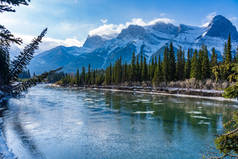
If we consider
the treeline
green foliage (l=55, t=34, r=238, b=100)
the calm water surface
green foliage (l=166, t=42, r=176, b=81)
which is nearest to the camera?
the calm water surface

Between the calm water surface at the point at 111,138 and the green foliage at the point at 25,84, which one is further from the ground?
the green foliage at the point at 25,84

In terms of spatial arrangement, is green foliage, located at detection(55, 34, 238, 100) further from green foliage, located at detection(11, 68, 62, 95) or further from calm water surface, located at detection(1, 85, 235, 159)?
green foliage, located at detection(11, 68, 62, 95)

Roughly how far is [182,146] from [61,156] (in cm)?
786

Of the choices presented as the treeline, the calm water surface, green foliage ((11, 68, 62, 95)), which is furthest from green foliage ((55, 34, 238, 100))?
green foliage ((11, 68, 62, 95))

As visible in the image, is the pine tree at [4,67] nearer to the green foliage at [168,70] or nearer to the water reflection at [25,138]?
the water reflection at [25,138]

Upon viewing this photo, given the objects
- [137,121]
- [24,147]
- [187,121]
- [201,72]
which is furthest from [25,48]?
[201,72]

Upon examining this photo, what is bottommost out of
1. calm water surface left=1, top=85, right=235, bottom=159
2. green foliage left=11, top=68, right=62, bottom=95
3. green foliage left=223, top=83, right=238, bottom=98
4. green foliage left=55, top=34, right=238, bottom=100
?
calm water surface left=1, top=85, right=235, bottom=159

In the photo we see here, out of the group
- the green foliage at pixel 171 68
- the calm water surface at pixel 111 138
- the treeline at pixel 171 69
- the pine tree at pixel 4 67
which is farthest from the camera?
the green foliage at pixel 171 68

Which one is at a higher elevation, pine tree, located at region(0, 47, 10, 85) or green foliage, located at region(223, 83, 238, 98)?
pine tree, located at region(0, 47, 10, 85)

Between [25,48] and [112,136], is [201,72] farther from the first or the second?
[25,48]

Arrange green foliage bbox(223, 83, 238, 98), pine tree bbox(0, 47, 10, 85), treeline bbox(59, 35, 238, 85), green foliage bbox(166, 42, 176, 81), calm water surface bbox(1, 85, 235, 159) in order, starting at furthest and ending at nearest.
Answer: green foliage bbox(166, 42, 176, 81), treeline bbox(59, 35, 238, 85), calm water surface bbox(1, 85, 235, 159), green foliage bbox(223, 83, 238, 98), pine tree bbox(0, 47, 10, 85)

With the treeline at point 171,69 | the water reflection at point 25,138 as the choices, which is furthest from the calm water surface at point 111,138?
the treeline at point 171,69

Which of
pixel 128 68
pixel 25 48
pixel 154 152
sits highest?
pixel 128 68

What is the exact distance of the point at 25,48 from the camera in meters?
2.28
